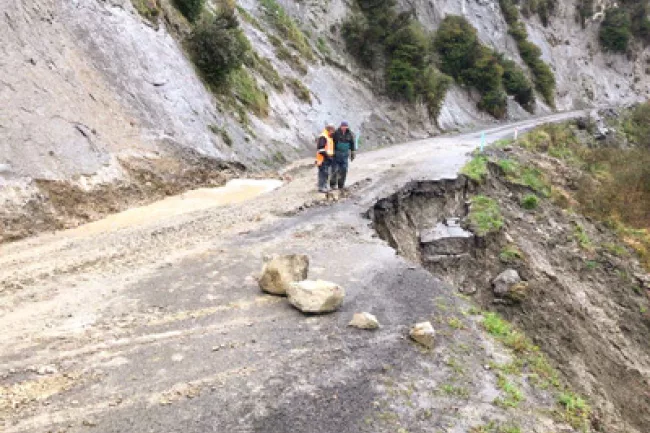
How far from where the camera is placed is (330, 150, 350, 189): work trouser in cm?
1340

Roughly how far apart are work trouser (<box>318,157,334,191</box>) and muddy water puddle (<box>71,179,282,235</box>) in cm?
164

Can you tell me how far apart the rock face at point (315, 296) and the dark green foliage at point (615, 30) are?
247 feet

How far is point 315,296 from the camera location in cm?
617

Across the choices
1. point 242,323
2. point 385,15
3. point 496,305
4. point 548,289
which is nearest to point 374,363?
point 242,323

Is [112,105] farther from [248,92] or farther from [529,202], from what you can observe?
[529,202]

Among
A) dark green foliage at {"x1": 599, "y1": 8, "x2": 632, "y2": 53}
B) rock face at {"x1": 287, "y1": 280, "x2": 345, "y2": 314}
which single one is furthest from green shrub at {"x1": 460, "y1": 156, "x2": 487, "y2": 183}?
dark green foliage at {"x1": 599, "y1": 8, "x2": 632, "y2": 53}

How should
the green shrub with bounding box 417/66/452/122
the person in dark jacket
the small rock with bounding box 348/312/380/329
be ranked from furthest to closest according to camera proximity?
the green shrub with bounding box 417/66/452/122 < the person in dark jacket < the small rock with bounding box 348/312/380/329

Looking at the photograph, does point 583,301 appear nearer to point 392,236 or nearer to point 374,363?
point 392,236

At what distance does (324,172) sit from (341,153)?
64 centimetres

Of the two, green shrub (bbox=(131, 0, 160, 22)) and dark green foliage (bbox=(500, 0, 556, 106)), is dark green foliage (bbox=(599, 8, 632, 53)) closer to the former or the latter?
dark green foliage (bbox=(500, 0, 556, 106))

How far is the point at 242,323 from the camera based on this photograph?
19.4 feet

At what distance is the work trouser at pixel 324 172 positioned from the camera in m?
13.3

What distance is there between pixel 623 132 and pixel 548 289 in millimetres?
31628

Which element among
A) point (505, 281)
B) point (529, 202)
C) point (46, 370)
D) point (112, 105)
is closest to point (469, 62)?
point (529, 202)
